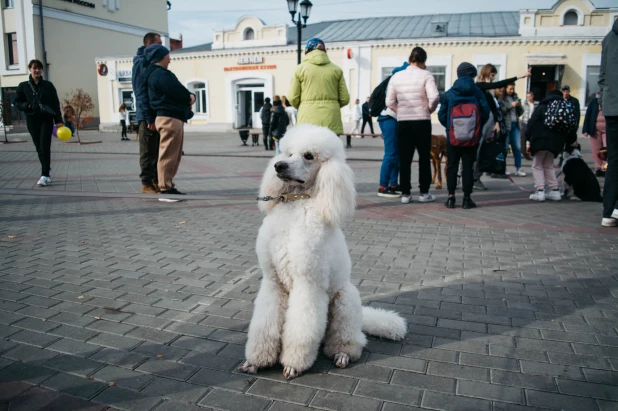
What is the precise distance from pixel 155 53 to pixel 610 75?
6257mm

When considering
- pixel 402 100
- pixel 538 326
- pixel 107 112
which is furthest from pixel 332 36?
pixel 538 326

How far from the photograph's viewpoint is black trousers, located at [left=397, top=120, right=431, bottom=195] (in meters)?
A: 6.95

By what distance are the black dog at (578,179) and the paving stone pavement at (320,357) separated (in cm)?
123

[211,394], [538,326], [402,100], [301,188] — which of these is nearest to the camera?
[211,394]

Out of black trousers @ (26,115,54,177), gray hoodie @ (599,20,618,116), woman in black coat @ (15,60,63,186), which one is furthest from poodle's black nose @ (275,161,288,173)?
black trousers @ (26,115,54,177)

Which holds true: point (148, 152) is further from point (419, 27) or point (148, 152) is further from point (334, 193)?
point (419, 27)

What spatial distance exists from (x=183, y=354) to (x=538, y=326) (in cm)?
229

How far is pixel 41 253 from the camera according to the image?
4691mm

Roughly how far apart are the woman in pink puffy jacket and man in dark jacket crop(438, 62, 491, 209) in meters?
0.22

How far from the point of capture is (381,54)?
2645 cm

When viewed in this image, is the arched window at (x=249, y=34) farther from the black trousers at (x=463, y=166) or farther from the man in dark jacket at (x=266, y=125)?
the black trousers at (x=463, y=166)

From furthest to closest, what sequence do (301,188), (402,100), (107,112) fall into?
(107,112) < (402,100) < (301,188)

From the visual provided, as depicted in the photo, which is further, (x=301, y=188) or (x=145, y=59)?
(x=145, y=59)

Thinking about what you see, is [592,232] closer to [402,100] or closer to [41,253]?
[402,100]
